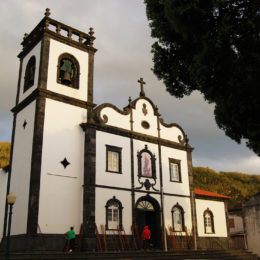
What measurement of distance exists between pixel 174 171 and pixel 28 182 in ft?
34.9

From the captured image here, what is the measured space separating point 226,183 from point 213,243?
1050 inches

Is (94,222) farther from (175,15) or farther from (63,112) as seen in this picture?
(175,15)

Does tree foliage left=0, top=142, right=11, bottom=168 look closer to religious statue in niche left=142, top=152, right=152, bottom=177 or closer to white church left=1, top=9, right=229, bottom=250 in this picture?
white church left=1, top=9, right=229, bottom=250

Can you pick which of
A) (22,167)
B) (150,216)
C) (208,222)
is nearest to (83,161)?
(22,167)

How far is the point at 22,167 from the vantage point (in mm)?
20625

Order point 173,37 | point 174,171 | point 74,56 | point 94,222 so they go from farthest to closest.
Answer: point 174,171 < point 74,56 < point 94,222 < point 173,37

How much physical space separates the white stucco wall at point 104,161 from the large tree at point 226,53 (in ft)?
34.3

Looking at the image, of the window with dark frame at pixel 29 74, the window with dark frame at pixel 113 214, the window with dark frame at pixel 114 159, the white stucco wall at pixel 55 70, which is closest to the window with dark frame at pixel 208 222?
the window with dark frame at pixel 113 214

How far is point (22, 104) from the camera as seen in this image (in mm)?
22438

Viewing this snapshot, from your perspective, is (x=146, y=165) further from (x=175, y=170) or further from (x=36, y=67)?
(x=36, y=67)

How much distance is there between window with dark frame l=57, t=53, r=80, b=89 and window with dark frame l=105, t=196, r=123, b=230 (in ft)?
24.8

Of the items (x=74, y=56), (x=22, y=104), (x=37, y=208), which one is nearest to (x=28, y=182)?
(x=37, y=208)

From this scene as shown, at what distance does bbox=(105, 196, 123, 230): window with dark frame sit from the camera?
20.9 meters

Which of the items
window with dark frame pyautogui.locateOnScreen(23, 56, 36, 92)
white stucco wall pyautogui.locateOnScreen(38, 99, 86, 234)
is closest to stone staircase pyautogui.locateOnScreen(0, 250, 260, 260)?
white stucco wall pyautogui.locateOnScreen(38, 99, 86, 234)
